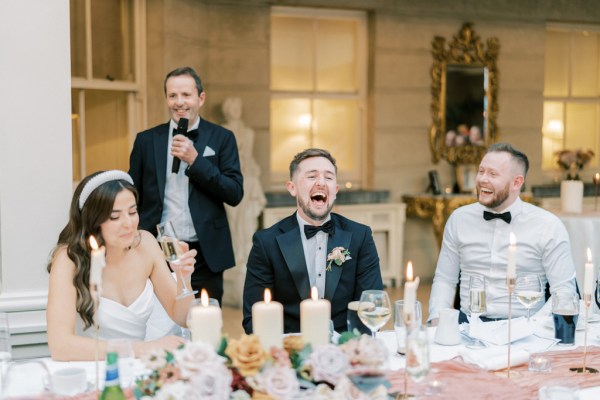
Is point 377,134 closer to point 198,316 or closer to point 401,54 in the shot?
point 401,54

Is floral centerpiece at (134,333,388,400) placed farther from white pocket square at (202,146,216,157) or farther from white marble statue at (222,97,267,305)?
white marble statue at (222,97,267,305)

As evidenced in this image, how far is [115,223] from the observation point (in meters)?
2.43

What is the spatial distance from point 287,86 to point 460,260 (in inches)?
152

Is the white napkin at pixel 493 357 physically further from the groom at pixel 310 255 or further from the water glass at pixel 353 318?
the groom at pixel 310 255

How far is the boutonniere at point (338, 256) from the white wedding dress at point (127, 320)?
593 mm

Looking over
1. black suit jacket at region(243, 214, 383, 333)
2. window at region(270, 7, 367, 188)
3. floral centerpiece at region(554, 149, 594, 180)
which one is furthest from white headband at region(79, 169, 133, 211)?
floral centerpiece at region(554, 149, 594, 180)

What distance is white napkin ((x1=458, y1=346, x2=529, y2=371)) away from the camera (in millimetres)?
1993

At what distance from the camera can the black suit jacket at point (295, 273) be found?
8.78 ft

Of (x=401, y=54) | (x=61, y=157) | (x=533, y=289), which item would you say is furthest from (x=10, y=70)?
(x=401, y=54)

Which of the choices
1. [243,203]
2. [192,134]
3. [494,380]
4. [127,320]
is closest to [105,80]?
[243,203]

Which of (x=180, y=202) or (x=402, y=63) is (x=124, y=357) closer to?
(x=180, y=202)

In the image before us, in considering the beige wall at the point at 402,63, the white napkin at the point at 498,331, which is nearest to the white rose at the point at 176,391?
the white napkin at the point at 498,331

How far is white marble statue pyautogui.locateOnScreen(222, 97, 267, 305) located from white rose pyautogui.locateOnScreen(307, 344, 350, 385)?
450 cm

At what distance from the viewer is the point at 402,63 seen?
23.0ft
